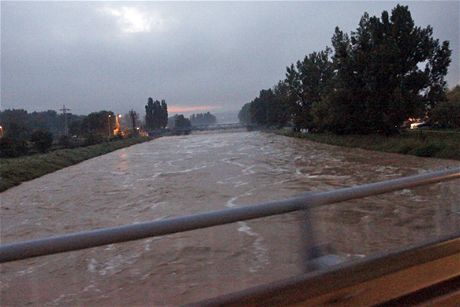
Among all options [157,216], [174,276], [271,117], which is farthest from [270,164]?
[271,117]

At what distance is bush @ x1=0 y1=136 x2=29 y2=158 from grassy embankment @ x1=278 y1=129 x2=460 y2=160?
3369cm

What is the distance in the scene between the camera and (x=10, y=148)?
58438 millimetres

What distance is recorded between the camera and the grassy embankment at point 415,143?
34.4 m

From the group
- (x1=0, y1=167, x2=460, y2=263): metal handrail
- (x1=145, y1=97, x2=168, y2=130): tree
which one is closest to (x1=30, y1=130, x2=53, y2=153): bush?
(x1=0, y1=167, x2=460, y2=263): metal handrail

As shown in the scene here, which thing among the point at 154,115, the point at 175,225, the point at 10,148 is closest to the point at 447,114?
the point at 10,148

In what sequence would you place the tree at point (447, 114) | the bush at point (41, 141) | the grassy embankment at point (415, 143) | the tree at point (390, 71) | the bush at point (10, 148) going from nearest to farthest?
the grassy embankment at point (415, 143)
the tree at point (390, 71)
the bush at point (10, 148)
the tree at point (447, 114)
the bush at point (41, 141)

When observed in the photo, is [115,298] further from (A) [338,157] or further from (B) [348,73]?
(B) [348,73]

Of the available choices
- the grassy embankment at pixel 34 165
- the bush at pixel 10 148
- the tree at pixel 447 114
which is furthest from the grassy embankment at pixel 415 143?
the bush at pixel 10 148

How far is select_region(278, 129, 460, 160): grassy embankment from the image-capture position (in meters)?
34.4

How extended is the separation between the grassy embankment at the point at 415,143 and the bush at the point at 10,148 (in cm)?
3369

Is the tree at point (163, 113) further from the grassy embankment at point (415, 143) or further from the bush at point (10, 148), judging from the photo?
the grassy embankment at point (415, 143)

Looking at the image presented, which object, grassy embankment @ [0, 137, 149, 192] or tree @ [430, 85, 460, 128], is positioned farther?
tree @ [430, 85, 460, 128]

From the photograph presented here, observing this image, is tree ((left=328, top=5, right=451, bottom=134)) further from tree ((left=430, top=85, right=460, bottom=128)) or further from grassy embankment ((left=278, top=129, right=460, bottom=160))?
tree ((left=430, top=85, right=460, bottom=128))

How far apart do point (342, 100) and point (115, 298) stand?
45.7 meters
